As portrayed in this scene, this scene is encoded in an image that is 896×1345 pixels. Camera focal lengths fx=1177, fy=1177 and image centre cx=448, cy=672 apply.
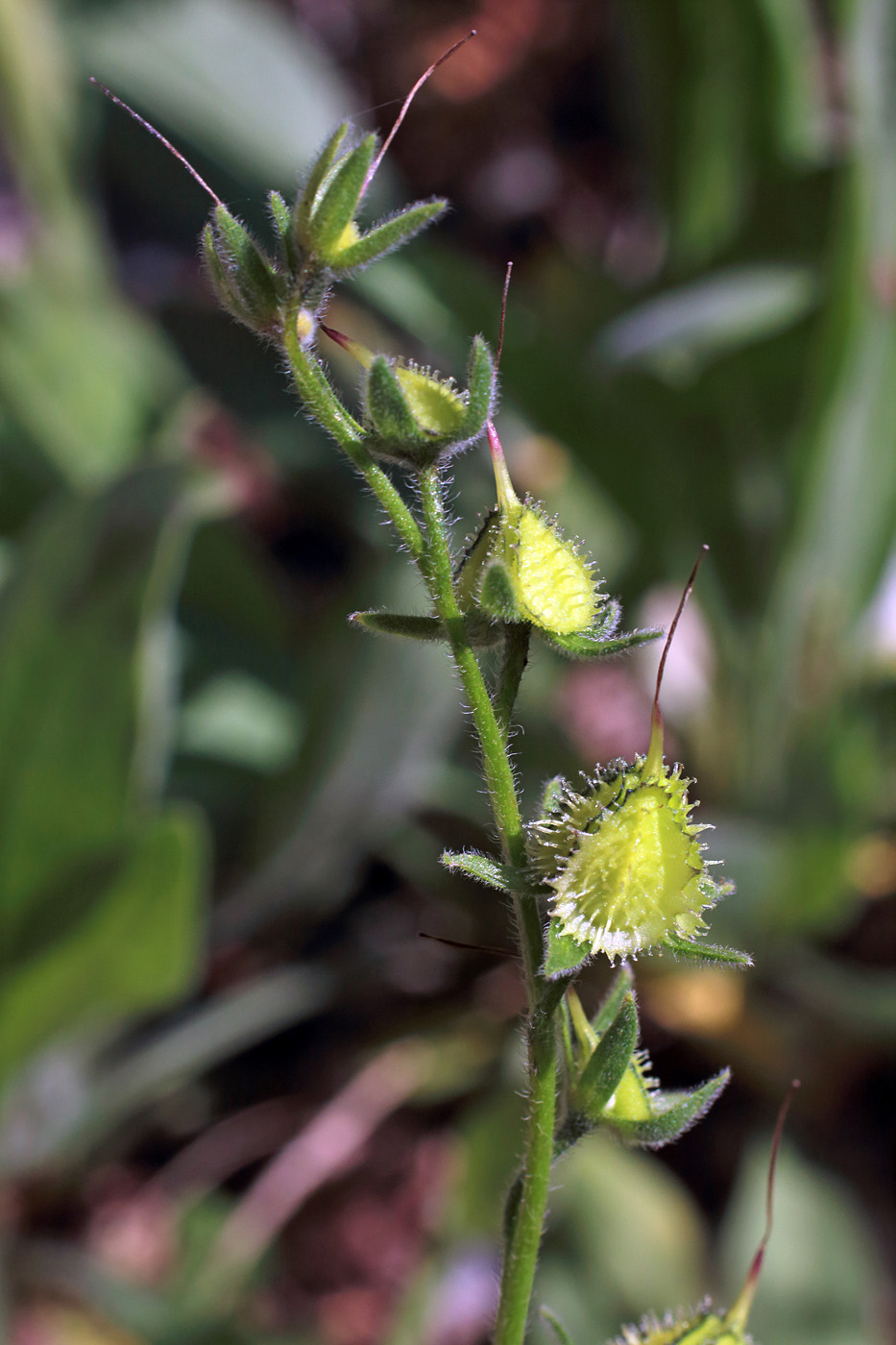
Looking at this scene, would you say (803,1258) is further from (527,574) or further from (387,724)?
(527,574)

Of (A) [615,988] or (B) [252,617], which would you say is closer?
(A) [615,988]

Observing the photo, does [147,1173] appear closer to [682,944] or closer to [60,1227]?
[60,1227]

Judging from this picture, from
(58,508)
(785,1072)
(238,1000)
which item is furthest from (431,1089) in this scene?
(58,508)

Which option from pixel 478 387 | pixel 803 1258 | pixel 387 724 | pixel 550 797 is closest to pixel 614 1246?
pixel 803 1258

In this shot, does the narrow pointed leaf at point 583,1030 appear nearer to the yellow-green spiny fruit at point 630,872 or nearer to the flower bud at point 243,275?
the yellow-green spiny fruit at point 630,872

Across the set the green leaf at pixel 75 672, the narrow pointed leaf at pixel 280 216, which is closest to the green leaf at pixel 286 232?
the narrow pointed leaf at pixel 280 216
